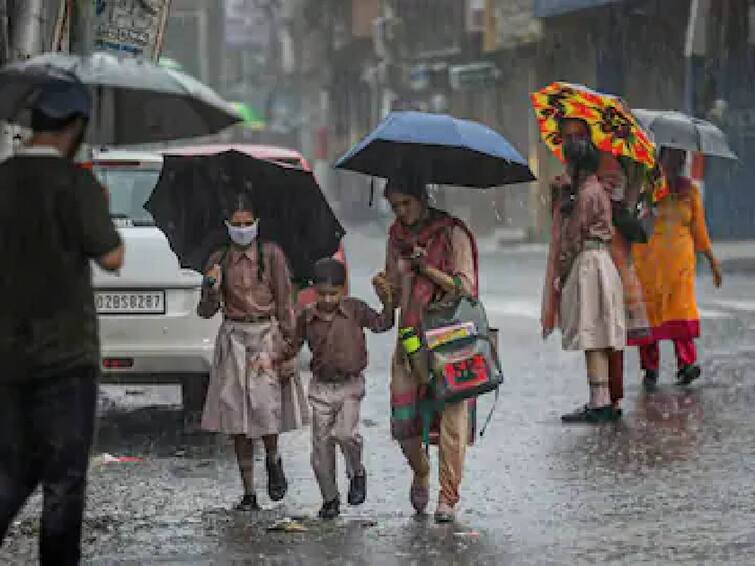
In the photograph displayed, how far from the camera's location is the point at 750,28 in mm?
31781

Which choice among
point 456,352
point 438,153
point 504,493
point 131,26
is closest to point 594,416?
point 504,493

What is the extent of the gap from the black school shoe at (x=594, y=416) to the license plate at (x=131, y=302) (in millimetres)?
2528

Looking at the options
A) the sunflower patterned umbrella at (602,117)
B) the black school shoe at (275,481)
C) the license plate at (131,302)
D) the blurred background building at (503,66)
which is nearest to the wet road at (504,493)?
the black school shoe at (275,481)

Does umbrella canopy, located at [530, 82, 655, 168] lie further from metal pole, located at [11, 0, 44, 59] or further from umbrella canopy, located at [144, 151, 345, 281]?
metal pole, located at [11, 0, 44, 59]

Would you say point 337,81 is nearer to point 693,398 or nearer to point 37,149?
point 693,398

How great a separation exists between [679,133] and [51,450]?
7.52 m

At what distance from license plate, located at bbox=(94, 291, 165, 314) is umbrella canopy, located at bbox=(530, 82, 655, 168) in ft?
8.10

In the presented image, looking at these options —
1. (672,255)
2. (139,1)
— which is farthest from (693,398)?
(139,1)

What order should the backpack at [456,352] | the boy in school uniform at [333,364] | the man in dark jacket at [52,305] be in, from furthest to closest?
the boy in school uniform at [333,364], the backpack at [456,352], the man in dark jacket at [52,305]

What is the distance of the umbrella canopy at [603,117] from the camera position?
10930mm

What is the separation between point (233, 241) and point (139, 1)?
6.91ft

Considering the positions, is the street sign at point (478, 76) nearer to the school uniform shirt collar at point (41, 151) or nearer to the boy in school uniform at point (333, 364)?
the boy in school uniform at point (333, 364)

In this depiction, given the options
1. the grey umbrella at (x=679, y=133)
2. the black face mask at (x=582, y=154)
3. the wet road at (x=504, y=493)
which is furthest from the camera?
the grey umbrella at (x=679, y=133)

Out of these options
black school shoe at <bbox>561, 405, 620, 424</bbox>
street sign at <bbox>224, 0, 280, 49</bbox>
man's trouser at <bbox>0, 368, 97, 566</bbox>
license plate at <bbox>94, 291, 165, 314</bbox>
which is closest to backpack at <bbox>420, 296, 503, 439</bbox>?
man's trouser at <bbox>0, 368, 97, 566</bbox>
